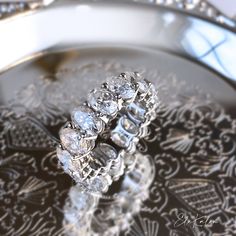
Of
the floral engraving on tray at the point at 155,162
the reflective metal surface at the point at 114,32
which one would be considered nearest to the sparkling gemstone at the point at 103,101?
the floral engraving on tray at the point at 155,162

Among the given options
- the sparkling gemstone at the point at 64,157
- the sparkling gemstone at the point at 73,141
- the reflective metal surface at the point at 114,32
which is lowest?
the sparkling gemstone at the point at 64,157

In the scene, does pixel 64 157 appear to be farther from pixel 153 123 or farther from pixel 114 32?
pixel 114 32

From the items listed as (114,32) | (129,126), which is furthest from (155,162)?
(114,32)

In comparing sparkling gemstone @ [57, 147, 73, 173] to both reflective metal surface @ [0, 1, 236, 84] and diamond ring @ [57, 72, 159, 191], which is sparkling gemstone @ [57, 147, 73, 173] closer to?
diamond ring @ [57, 72, 159, 191]

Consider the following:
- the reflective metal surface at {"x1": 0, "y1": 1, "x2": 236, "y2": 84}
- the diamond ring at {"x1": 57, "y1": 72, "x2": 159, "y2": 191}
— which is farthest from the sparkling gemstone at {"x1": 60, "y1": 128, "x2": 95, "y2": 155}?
the reflective metal surface at {"x1": 0, "y1": 1, "x2": 236, "y2": 84}

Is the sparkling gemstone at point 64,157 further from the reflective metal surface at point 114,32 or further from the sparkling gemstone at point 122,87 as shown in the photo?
the reflective metal surface at point 114,32

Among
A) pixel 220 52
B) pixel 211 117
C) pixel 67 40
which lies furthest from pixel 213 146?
pixel 67 40
